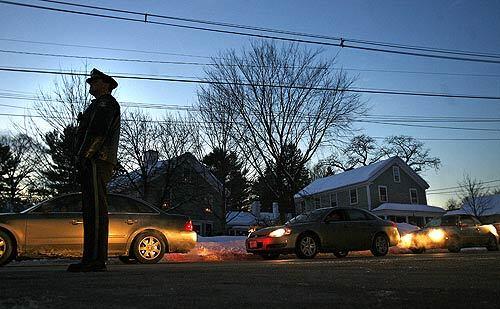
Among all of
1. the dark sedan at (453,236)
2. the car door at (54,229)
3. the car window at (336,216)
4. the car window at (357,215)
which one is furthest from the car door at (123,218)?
the dark sedan at (453,236)

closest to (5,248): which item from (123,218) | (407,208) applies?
(123,218)

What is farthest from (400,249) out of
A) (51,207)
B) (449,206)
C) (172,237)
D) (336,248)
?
(449,206)

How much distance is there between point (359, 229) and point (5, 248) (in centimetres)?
905

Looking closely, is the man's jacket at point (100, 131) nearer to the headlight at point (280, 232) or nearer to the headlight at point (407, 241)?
the headlight at point (280, 232)

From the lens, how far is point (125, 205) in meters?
10.3

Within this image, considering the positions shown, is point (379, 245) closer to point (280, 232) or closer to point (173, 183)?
point (280, 232)

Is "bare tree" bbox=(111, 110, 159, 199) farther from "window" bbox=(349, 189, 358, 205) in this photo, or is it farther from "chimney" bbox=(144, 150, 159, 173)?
"window" bbox=(349, 189, 358, 205)

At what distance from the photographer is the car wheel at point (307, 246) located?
41.4ft

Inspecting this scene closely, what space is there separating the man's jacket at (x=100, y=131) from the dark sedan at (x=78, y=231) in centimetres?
458

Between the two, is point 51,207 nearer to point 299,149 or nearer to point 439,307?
point 439,307

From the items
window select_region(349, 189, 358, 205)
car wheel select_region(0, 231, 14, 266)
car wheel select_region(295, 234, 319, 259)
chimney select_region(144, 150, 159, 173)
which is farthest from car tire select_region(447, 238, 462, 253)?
window select_region(349, 189, 358, 205)

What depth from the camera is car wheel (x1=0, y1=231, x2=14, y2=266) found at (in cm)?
912

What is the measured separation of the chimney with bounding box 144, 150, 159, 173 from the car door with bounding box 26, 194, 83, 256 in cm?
2104

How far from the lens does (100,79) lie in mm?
5723
